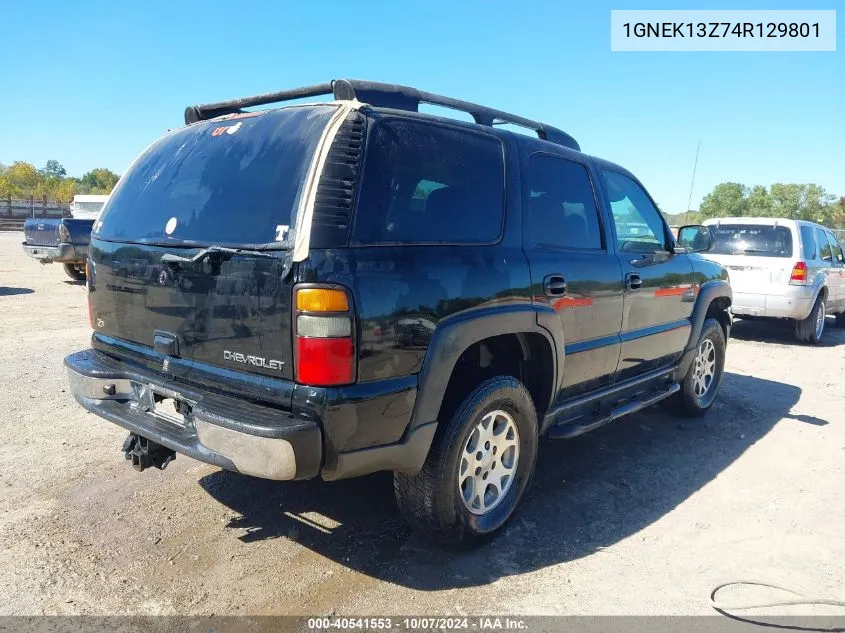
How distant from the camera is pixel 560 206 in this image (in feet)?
12.2

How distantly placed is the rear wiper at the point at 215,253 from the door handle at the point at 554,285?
5.03 feet

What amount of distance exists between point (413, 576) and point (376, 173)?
1851 millimetres

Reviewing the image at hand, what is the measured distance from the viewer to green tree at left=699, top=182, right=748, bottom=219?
60.3 meters

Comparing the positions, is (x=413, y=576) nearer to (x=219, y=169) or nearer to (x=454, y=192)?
(x=454, y=192)

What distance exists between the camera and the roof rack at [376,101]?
285cm

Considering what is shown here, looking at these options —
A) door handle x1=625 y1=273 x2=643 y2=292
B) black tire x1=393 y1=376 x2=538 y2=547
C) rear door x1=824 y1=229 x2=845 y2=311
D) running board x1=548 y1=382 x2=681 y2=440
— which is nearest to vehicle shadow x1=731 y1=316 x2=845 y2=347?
rear door x1=824 y1=229 x2=845 y2=311

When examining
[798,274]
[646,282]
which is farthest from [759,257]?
[646,282]

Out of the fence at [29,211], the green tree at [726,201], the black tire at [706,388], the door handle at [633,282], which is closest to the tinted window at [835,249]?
the black tire at [706,388]

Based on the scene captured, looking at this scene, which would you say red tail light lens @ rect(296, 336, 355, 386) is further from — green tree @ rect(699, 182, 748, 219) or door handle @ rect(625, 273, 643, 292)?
green tree @ rect(699, 182, 748, 219)

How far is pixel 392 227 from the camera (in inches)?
104

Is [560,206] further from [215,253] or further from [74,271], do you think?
[74,271]

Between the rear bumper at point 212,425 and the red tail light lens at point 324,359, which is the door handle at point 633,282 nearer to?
the red tail light lens at point 324,359

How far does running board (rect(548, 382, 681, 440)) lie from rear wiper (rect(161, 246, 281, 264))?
79.9 inches

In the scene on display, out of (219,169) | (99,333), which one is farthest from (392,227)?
(99,333)
